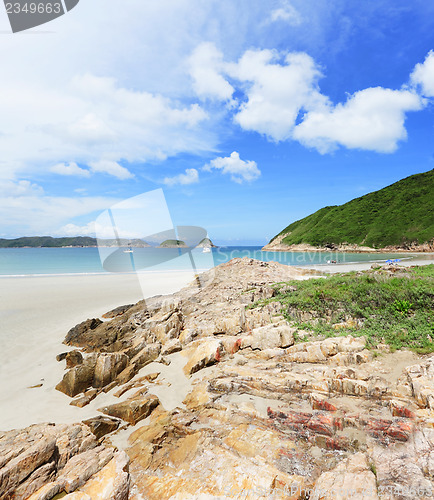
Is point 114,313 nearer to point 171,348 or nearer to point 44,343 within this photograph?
point 44,343

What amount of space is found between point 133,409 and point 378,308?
33.6ft

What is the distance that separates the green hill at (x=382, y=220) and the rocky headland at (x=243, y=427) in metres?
98.1

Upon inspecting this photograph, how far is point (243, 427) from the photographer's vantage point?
6.31 m

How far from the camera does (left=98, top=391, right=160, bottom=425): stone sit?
7455 millimetres

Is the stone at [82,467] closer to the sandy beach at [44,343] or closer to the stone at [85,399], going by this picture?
the sandy beach at [44,343]

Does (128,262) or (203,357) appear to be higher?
(128,262)

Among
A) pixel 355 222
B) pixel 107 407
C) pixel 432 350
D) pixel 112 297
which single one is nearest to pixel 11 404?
pixel 107 407

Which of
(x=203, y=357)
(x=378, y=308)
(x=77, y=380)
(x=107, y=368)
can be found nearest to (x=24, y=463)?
(x=77, y=380)

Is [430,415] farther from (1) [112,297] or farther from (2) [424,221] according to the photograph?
(2) [424,221]

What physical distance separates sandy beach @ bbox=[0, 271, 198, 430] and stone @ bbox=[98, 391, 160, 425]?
1190 millimetres

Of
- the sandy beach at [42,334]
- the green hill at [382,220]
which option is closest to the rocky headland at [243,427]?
the sandy beach at [42,334]

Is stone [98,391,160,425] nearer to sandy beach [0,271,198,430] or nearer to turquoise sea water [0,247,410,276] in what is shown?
sandy beach [0,271,198,430]

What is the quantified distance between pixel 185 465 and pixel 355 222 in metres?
128

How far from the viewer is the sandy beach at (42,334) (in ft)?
28.2
